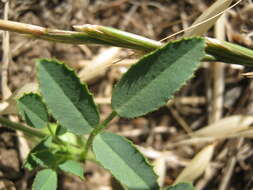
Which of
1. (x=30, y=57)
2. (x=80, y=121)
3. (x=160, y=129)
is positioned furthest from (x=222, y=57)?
(x=30, y=57)

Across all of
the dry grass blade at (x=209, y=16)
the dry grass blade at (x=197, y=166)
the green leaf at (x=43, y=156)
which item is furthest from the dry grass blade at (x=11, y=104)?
the dry grass blade at (x=197, y=166)

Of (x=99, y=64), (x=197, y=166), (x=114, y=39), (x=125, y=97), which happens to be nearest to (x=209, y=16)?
(x=114, y=39)

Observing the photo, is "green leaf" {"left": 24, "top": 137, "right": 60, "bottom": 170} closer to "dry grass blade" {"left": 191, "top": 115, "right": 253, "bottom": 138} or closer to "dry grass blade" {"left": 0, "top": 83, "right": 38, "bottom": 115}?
"dry grass blade" {"left": 0, "top": 83, "right": 38, "bottom": 115}

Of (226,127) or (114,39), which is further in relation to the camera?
(226,127)

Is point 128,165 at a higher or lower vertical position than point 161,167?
higher

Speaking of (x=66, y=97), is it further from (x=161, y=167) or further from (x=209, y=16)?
(x=161, y=167)

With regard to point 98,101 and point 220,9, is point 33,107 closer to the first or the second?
point 98,101

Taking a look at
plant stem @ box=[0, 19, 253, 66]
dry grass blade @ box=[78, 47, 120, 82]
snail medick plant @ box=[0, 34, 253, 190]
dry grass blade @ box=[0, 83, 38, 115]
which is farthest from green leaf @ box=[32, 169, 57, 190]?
dry grass blade @ box=[78, 47, 120, 82]
